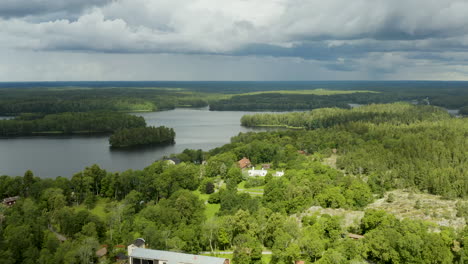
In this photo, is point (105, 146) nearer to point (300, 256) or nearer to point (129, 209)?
point (129, 209)

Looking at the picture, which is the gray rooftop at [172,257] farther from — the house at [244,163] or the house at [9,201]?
the house at [244,163]

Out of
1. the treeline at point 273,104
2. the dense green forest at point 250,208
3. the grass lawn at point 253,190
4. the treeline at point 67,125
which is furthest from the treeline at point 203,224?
the treeline at point 273,104

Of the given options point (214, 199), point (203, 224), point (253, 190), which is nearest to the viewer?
point (203, 224)

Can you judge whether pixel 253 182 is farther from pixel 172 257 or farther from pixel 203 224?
pixel 172 257

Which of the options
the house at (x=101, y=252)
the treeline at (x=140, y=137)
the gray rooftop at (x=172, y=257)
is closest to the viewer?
the gray rooftop at (x=172, y=257)

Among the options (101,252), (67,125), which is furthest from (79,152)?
(101,252)

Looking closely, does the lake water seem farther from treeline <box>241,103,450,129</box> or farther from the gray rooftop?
the gray rooftop
